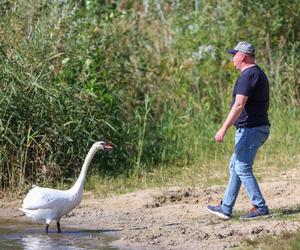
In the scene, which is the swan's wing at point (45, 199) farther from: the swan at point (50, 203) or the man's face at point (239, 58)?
the man's face at point (239, 58)

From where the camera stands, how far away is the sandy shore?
369 inches

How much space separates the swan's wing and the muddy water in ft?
1.18

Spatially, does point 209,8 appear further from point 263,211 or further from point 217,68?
point 263,211

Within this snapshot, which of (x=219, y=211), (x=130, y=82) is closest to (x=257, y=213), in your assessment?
(x=219, y=211)

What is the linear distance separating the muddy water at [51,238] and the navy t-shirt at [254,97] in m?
2.05

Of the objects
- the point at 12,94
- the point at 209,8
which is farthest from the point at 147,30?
the point at 12,94

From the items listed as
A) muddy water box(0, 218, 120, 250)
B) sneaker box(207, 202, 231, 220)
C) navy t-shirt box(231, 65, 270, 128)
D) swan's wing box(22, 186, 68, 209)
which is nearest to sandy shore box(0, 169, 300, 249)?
sneaker box(207, 202, 231, 220)

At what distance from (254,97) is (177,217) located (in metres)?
2.07

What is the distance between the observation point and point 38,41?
13.8m

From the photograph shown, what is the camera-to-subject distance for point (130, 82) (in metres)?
15.9

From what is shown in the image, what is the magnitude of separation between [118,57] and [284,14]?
3.58 meters

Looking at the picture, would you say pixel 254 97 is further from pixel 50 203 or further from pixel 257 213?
pixel 50 203

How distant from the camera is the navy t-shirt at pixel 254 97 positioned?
9473mm

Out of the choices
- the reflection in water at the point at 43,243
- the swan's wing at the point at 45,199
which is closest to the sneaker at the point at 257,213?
the reflection in water at the point at 43,243
